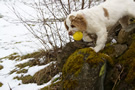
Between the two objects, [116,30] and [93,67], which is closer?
[93,67]

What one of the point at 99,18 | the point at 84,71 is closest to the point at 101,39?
the point at 99,18

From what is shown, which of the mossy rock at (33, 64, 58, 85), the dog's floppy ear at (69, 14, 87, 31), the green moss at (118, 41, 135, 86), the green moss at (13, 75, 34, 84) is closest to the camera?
the green moss at (118, 41, 135, 86)

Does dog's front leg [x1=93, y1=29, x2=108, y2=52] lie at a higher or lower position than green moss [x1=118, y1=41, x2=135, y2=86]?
higher

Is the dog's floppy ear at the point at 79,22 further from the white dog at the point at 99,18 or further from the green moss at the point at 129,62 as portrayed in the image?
the green moss at the point at 129,62

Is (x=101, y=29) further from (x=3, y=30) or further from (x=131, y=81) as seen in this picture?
(x=3, y=30)

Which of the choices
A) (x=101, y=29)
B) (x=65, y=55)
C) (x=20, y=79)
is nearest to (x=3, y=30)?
(x=20, y=79)

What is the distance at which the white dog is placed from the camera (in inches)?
96.6

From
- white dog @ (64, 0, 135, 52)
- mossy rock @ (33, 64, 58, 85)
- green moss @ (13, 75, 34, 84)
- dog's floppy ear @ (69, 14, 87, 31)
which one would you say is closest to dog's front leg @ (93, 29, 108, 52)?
white dog @ (64, 0, 135, 52)

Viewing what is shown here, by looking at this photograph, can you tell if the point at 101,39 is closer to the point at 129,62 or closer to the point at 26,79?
the point at 129,62

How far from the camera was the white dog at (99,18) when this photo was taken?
245 cm

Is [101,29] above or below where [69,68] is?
above

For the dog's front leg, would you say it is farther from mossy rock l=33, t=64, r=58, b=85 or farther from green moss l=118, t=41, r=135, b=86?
mossy rock l=33, t=64, r=58, b=85

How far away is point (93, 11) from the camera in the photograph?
2602 mm

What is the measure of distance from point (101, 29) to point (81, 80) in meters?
1.18
